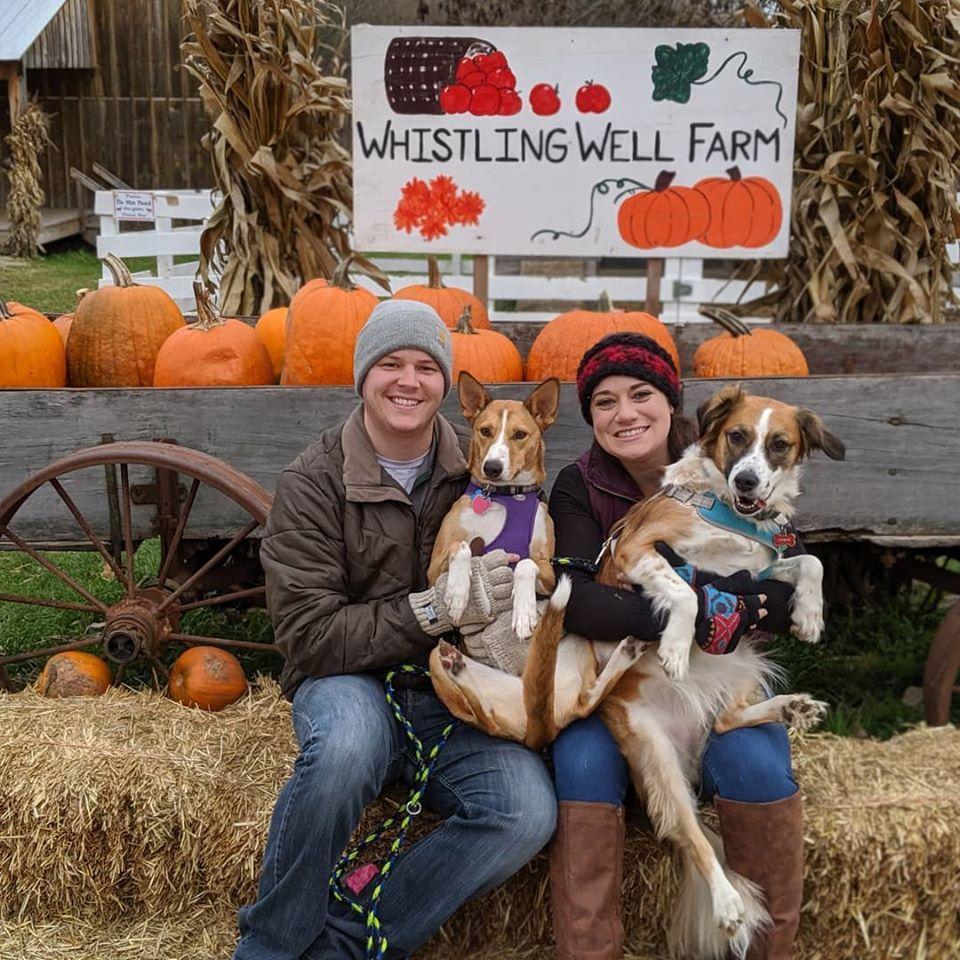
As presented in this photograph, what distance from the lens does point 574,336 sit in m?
4.05

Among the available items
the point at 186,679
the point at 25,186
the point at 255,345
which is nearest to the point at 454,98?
the point at 255,345

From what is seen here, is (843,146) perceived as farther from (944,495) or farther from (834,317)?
(944,495)

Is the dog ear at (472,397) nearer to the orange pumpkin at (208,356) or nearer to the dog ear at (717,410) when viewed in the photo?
the dog ear at (717,410)

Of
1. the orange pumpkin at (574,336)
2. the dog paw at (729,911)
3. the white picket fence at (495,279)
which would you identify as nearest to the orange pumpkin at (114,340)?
the orange pumpkin at (574,336)

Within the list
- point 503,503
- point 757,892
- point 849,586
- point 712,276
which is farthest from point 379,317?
point 712,276

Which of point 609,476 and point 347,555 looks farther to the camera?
point 609,476

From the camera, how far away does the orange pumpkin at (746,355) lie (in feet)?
13.5

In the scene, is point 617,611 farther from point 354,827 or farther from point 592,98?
point 592,98

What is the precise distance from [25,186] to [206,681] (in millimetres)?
13299

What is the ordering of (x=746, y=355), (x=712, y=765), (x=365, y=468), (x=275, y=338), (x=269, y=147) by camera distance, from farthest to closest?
(x=269, y=147) → (x=275, y=338) → (x=746, y=355) → (x=365, y=468) → (x=712, y=765)

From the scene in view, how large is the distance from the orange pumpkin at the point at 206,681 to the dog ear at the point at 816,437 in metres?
2.23

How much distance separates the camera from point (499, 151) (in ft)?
15.2

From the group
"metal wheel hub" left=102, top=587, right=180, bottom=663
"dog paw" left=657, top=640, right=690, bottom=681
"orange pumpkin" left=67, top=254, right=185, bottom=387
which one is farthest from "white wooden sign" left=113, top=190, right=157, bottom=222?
"dog paw" left=657, top=640, right=690, bottom=681

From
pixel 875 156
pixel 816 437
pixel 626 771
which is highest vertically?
pixel 875 156
